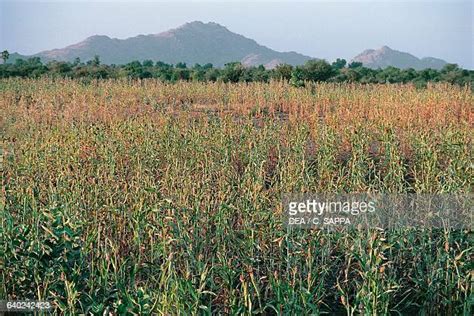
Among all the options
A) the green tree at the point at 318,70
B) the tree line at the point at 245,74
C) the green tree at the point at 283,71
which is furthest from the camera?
the green tree at the point at 318,70

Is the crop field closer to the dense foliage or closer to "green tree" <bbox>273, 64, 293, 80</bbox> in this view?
"green tree" <bbox>273, 64, 293, 80</bbox>

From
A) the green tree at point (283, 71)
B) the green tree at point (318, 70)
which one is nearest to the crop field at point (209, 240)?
the green tree at point (283, 71)

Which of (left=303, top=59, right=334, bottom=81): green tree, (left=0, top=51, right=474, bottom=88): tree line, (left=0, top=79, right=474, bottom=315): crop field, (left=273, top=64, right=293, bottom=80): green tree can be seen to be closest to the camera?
(left=0, top=79, right=474, bottom=315): crop field

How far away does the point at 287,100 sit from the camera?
1134 centimetres

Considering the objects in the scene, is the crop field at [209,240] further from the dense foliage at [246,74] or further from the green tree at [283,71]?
the dense foliage at [246,74]

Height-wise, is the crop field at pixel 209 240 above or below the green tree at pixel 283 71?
below

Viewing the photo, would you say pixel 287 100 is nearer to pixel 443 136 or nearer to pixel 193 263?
pixel 443 136

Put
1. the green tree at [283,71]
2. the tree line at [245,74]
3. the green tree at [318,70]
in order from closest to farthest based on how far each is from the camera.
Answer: the green tree at [283,71]
the tree line at [245,74]
the green tree at [318,70]

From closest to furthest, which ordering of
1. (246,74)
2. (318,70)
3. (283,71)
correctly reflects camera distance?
1. (283,71)
2. (246,74)
3. (318,70)

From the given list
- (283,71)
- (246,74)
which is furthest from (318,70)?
(283,71)

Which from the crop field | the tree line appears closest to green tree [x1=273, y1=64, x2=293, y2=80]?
the tree line

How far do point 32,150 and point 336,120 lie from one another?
4.44m

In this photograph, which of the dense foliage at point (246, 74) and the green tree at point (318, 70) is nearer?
the dense foliage at point (246, 74)

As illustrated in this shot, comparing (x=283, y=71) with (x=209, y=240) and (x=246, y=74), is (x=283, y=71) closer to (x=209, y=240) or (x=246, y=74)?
(x=246, y=74)
